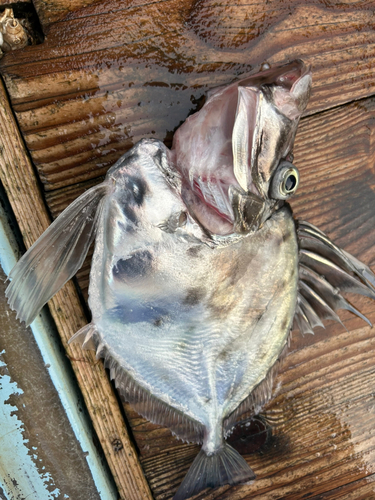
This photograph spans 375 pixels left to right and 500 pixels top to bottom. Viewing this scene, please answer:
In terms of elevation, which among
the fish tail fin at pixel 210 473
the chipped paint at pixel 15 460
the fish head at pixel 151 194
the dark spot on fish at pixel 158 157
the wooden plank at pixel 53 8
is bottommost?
the fish tail fin at pixel 210 473

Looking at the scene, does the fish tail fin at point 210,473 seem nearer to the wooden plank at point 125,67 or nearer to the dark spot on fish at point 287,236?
the dark spot on fish at point 287,236

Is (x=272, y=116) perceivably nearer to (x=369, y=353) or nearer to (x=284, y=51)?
(x=284, y=51)

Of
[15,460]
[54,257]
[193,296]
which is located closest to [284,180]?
[193,296]

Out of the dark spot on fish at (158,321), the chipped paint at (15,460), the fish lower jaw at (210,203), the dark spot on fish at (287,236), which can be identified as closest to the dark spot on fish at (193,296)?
the dark spot on fish at (158,321)

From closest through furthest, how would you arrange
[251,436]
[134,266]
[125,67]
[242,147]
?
[242,147] → [134,266] → [125,67] → [251,436]

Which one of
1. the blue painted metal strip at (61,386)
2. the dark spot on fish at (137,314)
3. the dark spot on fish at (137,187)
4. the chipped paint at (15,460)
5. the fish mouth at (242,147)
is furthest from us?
the chipped paint at (15,460)

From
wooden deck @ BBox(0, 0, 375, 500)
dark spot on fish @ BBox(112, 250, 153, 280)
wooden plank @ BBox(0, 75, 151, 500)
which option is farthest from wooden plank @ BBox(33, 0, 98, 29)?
dark spot on fish @ BBox(112, 250, 153, 280)

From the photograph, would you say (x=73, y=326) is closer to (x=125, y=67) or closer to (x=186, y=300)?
(x=186, y=300)
